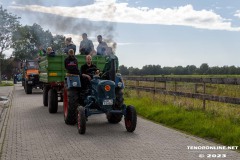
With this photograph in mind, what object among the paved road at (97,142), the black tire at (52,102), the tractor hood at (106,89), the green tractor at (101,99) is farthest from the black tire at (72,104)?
the black tire at (52,102)

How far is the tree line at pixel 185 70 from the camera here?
210 ft

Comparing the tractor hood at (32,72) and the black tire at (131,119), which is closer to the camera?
the black tire at (131,119)

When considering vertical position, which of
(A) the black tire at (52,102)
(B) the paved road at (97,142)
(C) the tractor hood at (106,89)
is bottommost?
(B) the paved road at (97,142)

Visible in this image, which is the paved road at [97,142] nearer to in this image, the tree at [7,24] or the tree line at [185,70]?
the tree at [7,24]

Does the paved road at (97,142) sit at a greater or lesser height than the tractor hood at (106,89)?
lesser

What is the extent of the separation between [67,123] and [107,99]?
171 cm

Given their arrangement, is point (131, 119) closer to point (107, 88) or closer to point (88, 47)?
point (107, 88)

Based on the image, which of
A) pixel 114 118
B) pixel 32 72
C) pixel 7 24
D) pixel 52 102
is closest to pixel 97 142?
pixel 114 118

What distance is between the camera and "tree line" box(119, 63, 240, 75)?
210 ft

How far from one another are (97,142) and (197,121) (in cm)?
308

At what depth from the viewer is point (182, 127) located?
9.76 m

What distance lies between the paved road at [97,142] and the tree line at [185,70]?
170ft

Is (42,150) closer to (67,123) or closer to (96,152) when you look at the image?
(96,152)

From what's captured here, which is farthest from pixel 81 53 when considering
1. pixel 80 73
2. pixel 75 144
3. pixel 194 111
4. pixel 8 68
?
pixel 8 68
